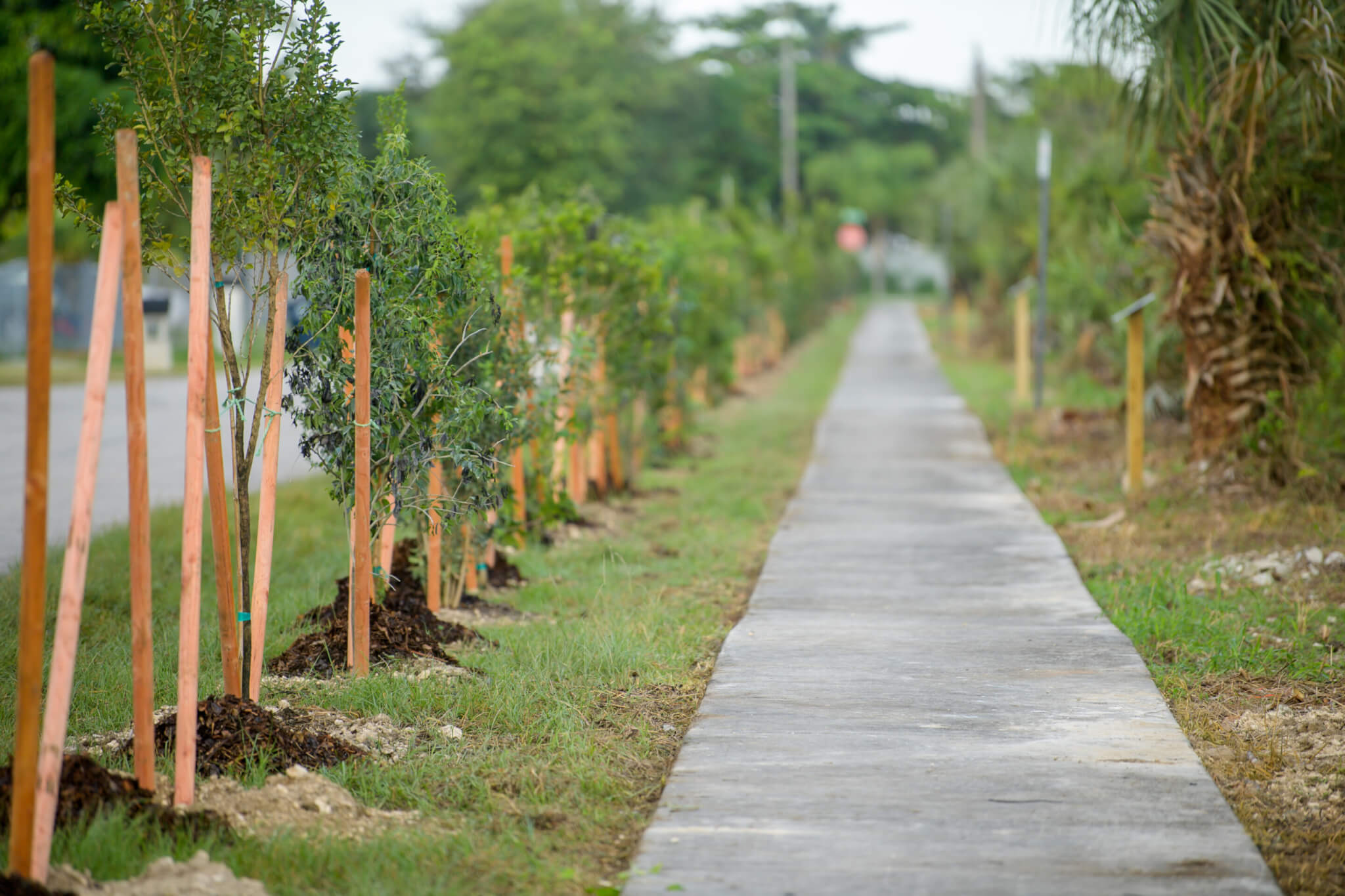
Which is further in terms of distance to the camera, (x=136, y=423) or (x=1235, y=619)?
(x=1235, y=619)

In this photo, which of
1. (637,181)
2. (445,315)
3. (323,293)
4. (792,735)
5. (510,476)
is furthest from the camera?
(637,181)

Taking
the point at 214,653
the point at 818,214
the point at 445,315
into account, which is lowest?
the point at 214,653

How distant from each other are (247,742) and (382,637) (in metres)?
1.20

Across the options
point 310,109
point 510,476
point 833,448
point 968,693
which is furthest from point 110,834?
point 833,448

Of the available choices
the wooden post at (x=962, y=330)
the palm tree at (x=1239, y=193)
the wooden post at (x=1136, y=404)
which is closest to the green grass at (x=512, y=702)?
the wooden post at (x=1136, y=404)

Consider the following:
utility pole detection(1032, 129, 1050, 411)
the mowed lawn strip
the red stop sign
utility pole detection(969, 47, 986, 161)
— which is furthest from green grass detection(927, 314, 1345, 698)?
the red stop sign

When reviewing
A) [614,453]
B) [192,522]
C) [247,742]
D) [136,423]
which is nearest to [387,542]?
[247,742]

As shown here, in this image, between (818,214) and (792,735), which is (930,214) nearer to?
(818,214)

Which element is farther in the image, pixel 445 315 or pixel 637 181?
pixel 637 181

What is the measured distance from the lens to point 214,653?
5.22m

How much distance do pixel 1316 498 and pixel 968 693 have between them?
449 centimetres

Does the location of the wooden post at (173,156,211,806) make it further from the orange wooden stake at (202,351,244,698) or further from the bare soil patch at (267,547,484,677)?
the bare soil patch at (267,547,484,677)

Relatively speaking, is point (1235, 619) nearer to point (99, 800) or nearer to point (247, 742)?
point (247, 742)

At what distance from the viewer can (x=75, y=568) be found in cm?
292
